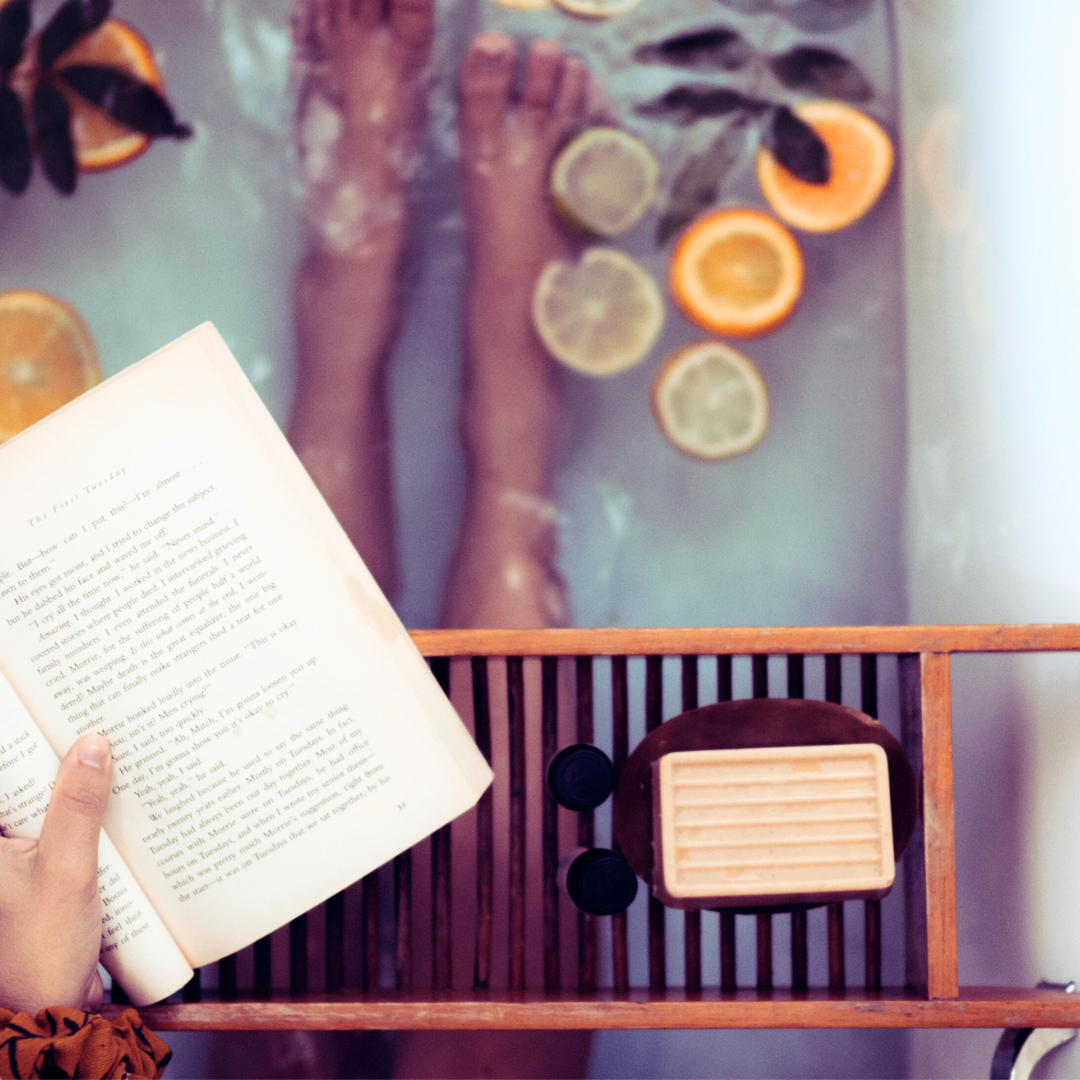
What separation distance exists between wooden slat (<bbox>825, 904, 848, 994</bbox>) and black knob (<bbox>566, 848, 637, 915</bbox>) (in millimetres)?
148

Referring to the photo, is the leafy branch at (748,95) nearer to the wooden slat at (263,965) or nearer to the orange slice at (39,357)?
the orange slice at (39,357)

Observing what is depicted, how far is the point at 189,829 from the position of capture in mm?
535

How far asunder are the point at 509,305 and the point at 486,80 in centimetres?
20

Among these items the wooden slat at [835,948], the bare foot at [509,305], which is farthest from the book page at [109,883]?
the wooden slat at [835,948]

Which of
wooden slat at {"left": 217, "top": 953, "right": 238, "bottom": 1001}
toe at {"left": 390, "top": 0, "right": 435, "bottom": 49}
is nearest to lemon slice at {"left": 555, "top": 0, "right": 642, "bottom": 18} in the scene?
toe at {"left": 390, "top": 0, "right": 435, "bottom": 49}

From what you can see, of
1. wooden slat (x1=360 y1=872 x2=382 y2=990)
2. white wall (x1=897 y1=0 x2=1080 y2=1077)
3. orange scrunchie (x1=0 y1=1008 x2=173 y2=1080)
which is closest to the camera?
orange scrunchie (x1=0 y1=1008 x2=173 y2=1080)

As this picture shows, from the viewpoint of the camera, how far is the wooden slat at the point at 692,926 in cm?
57

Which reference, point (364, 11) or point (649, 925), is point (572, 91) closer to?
point (364, 11)

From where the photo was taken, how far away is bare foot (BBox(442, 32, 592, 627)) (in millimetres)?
735

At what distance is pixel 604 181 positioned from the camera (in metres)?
0.74

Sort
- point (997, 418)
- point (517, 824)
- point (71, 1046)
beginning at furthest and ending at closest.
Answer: point (997, 418) < point (517, 824) < point (71, 1046)

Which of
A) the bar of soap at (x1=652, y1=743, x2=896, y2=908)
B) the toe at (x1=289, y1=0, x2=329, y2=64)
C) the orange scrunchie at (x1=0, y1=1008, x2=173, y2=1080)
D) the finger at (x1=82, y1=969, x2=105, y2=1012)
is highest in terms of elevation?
the toe at (x1=289, y1=0, x2=329, y2=64)

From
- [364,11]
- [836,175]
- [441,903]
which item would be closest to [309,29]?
[364,11]

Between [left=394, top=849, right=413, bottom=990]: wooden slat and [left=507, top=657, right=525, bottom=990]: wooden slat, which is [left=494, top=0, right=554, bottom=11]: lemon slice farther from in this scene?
[left=394, top=849, right=413, bottom=990]: wooden slat
